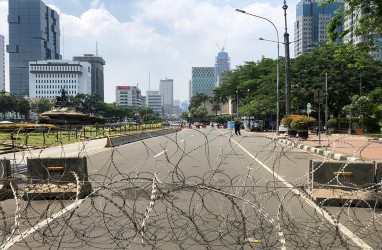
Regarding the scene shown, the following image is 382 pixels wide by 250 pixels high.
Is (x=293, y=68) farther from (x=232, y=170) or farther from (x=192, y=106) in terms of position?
(x=192, y=106)

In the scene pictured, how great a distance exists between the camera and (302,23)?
55.3 m

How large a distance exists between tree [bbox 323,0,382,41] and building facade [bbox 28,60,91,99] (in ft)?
572

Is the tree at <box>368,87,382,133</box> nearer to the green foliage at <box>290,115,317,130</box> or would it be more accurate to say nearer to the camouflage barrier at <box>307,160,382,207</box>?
the green foliage at <box>290,115,317,130</box>

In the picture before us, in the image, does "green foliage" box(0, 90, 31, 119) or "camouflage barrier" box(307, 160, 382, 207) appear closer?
"camouflage barrier" box(307, 160, 382, 207)

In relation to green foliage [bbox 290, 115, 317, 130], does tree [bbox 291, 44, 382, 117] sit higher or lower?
higher

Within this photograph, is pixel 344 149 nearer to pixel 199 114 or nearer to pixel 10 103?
pixel 10 103

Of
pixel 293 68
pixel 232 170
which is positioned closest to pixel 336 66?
pixel 293 68

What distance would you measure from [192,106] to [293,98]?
386 ft

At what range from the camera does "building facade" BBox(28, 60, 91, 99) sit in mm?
182750

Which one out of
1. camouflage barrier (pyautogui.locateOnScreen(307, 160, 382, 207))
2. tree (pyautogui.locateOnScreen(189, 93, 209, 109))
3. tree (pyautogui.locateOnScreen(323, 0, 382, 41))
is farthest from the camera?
tree (pyautogui.locateOnScreen(189, 93, 209, 109))

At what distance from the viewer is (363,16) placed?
16.2 meters

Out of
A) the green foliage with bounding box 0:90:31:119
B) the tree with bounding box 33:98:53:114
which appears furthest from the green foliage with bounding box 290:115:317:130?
the tree with bounding box 33:98:53:114

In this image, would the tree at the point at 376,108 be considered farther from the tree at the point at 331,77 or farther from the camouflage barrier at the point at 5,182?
the camouflage barrier at the point at 5,182

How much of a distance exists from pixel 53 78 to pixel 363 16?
18175 centimetres
